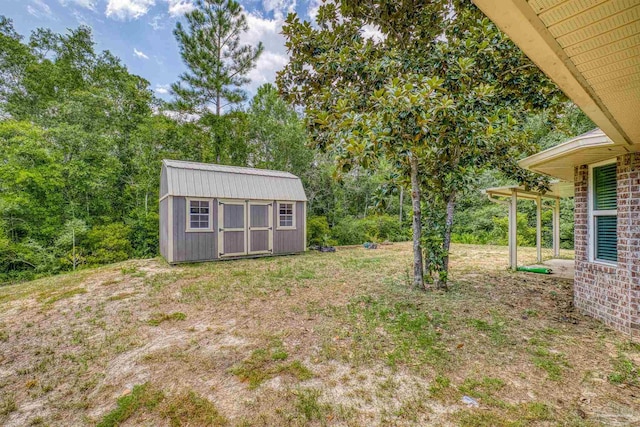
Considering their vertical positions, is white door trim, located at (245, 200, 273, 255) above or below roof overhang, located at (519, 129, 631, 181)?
below

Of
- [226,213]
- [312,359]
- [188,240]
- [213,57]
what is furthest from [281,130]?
[312,359]

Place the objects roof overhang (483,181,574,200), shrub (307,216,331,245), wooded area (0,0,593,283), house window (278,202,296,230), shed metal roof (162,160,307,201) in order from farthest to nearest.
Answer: shrub (307,216,331,245) → house window (278,202,296,230) → shed metal roof (162,160,307,201) → roof overhang (483,181,574,200) → wooded area (0,0,593,283)

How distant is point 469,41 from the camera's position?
387 cm

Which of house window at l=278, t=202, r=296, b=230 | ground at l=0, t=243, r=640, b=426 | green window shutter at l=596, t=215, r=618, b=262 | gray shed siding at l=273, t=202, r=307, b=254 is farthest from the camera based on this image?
house window at l=278, t=202, r=296, b=230

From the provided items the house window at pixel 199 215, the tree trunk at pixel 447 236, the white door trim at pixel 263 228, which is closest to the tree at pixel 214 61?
the white door trim at pixel 263 228

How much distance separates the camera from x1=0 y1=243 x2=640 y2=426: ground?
189 cm

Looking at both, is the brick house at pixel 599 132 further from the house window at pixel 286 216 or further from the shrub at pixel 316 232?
the shrub at pixel 316 232

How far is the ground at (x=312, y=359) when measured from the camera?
6.21 feet

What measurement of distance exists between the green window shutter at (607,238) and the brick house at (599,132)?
0.01 meters

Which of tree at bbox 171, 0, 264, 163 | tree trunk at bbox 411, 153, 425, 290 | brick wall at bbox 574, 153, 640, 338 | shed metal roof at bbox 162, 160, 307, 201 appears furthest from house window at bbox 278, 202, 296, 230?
brick wall at bbox 574, 153, 640, 338

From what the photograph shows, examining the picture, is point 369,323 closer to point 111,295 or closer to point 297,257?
point 111,295

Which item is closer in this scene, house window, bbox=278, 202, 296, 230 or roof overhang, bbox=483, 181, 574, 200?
roof overhang, bbox=483, 181, 574, 200

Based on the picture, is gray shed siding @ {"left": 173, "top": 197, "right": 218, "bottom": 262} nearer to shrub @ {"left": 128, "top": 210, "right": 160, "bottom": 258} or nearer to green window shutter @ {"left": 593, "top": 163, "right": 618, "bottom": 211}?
shrub @ {"left": 128, "top": 210, "right": 160, "bottom": 258}

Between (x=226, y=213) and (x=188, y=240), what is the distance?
1.21 meters
